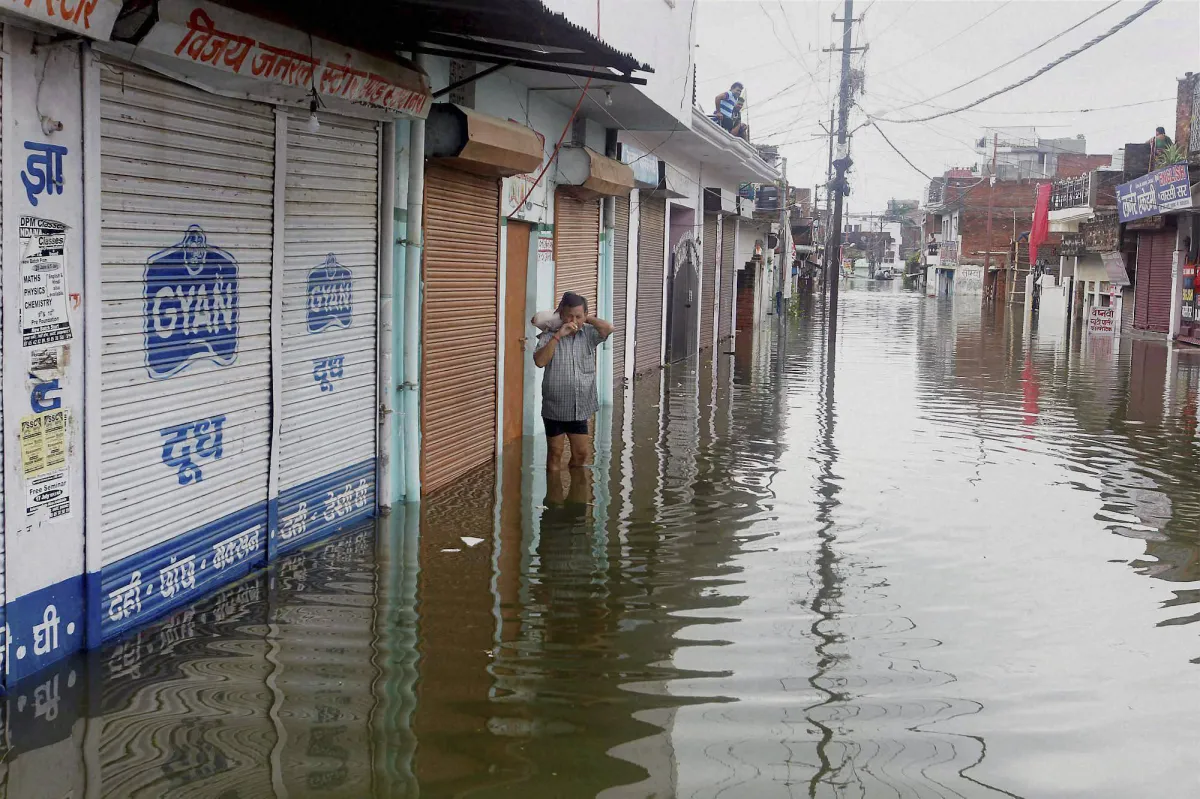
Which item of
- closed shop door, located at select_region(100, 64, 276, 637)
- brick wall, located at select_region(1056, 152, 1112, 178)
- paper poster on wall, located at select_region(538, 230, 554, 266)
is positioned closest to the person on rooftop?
paper poster on wall, located at select_region(538, 230, 554, 266)

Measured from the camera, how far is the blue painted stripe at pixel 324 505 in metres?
7.18

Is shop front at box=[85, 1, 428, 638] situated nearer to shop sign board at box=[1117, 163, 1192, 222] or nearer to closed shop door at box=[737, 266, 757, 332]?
shop sign board at box=[1117, 163, 1192, 222]

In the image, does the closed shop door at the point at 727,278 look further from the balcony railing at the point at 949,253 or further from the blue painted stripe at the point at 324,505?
the balcony railing at the point at 949,253

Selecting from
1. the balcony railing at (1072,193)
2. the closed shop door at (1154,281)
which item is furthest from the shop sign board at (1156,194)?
the balcony railing at (1072,193)

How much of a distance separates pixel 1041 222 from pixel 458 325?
49560mm

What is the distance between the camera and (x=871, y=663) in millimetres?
5484

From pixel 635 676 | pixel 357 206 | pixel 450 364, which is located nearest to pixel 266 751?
pixel 635 676

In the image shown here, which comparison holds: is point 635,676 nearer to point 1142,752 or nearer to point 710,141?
point 1142,752

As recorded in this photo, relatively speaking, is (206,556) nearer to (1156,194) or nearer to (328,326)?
(328,326)

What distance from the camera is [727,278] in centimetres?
2905

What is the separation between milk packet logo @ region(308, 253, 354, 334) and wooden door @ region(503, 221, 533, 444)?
3588 mm

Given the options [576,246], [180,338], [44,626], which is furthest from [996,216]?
[44,626]

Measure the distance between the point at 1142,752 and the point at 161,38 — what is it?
196 inches

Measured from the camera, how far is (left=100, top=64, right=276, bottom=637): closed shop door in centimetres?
542
